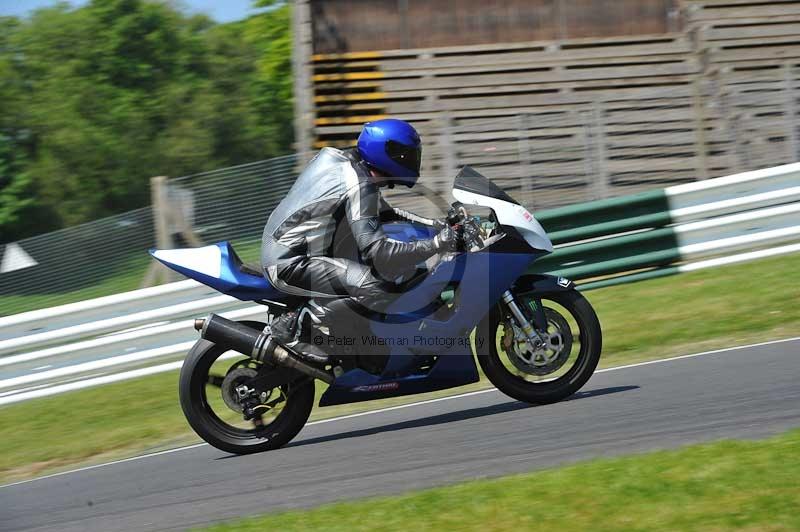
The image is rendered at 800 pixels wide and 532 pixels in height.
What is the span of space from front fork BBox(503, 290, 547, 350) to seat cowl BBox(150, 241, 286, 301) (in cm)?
130

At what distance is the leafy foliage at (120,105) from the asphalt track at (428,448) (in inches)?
789

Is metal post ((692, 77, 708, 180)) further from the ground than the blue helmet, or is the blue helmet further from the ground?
the blue helmet

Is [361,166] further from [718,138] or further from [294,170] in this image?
[718,138]

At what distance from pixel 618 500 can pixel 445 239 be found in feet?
6.73

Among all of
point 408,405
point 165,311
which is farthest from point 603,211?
point 165,311

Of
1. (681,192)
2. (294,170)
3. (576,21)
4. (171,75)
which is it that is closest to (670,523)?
(681,192)

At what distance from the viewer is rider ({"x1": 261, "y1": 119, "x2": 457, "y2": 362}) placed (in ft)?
20.1

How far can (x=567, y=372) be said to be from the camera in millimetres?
6484

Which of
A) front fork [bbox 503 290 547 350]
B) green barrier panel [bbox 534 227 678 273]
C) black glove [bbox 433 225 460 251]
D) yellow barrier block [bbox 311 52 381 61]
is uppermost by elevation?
yellow barrier block [bbox 311 52 381 61]

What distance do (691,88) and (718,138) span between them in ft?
2.29

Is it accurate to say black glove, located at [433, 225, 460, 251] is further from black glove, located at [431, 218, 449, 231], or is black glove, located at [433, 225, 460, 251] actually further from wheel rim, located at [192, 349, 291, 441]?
wheel rim, located at [192, 349, 291, 441]

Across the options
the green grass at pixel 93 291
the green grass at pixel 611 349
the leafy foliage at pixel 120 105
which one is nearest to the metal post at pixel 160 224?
the green grass at pixel 93 291

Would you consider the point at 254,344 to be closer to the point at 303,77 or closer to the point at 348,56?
the point at 303,77

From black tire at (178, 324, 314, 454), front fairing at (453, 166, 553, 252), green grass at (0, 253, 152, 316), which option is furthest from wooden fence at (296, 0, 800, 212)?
black tire at (178, 324, 314, 454)
